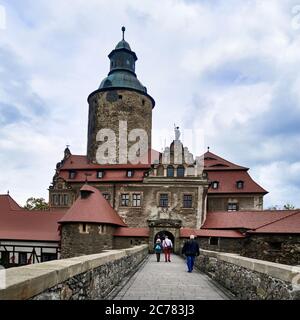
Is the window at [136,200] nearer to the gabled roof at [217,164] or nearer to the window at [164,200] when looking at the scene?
the window at [164,200]

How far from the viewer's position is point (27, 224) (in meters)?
28.8

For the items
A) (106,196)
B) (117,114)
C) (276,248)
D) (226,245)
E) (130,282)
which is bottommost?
(226,245)

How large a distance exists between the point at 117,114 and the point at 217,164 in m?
11.1

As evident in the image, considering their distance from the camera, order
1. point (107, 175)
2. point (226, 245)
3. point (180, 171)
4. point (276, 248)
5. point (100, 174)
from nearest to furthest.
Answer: point (276, 248)
point (226, 245)
point (180, 171)
point (107, 175)
point (100, 174)

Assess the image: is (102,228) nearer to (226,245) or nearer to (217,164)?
(226,245)

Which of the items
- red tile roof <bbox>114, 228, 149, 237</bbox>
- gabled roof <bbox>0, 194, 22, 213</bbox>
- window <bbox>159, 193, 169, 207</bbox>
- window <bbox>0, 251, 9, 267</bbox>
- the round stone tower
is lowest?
window <bbox>0, 251, 9, 267</bbox>

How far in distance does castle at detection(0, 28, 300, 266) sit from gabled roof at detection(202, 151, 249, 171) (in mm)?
88

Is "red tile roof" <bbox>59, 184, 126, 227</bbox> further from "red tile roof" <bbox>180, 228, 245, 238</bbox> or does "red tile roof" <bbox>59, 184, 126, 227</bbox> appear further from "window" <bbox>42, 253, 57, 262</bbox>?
"red tile roof" <bbox>180, 228, 245, 238</bbox>

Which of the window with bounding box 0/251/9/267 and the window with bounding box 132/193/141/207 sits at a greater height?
the window with bounding box 132/193/141/207

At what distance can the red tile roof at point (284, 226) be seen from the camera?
22.2 meters

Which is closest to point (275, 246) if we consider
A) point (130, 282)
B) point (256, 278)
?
point (130, 282)

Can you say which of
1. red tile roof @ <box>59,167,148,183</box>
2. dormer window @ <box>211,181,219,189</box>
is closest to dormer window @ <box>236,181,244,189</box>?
dormer window @ <box>211,181,219,189</box>

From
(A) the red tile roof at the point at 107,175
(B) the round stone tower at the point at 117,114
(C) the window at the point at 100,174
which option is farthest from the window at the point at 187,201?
(B) the round stone tower at the point at 117,114

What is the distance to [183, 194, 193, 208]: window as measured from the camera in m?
27.3
